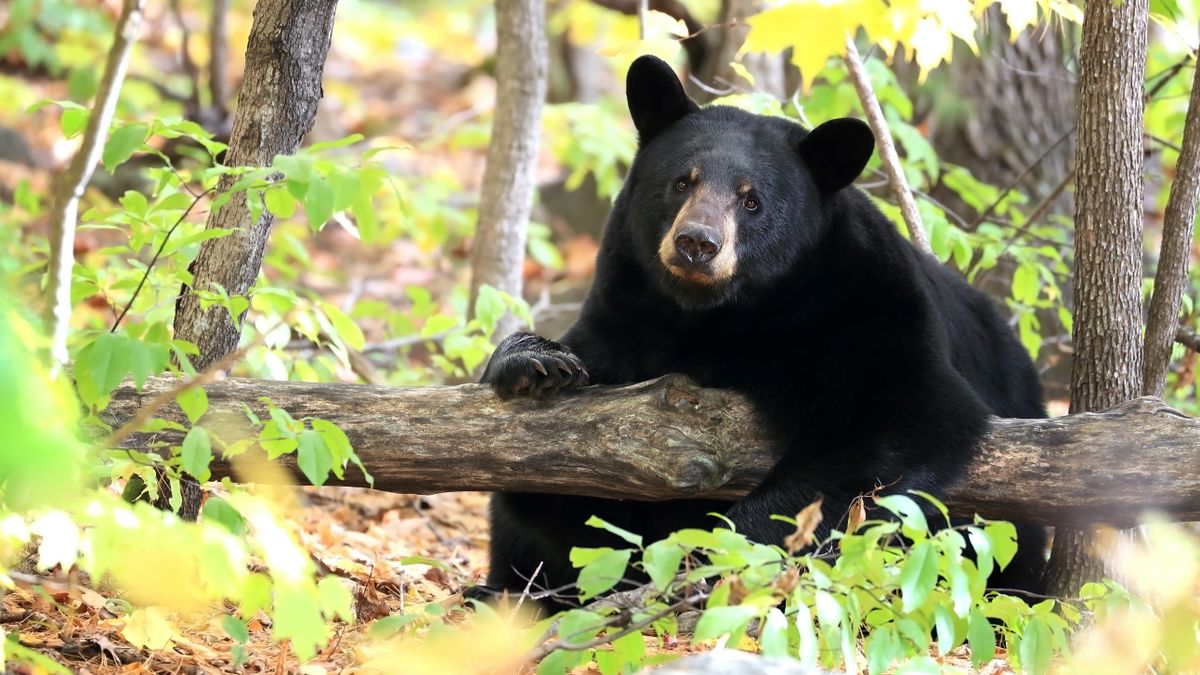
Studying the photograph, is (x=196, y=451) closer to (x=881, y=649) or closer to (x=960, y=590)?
(x=881, y=649)

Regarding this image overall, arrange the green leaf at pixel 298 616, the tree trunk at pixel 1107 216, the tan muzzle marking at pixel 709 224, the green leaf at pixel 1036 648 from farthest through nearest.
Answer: the tree trunk at pixel 1107 216 < the tan muzzle marking at pixel 709 224 < the green leaf at pixel 1036 648 < the green leaf at pixel 298 616

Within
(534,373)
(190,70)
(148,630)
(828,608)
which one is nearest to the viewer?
(828,608)

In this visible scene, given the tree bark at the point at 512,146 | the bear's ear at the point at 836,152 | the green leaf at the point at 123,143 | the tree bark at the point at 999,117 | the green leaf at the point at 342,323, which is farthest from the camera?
the tree bark at the point at 999,117

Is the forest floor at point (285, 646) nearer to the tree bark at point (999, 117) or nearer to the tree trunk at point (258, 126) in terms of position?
the tree trunk at point (258, 126)

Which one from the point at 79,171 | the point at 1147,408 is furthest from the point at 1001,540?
the point at 79,171

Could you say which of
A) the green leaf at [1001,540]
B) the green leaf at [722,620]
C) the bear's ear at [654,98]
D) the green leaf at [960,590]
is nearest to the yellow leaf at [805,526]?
the green leaf at [722,620]

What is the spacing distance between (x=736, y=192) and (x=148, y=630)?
8.14 ft

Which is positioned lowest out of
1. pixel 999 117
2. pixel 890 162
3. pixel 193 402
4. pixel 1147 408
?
pixel 193 402

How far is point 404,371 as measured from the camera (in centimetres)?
694

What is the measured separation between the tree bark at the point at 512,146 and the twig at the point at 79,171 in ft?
13.5

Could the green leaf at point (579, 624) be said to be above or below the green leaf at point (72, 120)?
below

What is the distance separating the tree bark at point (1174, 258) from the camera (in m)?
4.31

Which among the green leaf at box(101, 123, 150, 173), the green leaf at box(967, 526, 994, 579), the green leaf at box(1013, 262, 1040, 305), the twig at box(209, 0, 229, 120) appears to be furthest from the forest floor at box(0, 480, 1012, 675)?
the twig at box(209, 0, 229, 120)

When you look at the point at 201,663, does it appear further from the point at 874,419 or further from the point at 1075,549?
the point at 1075,549
